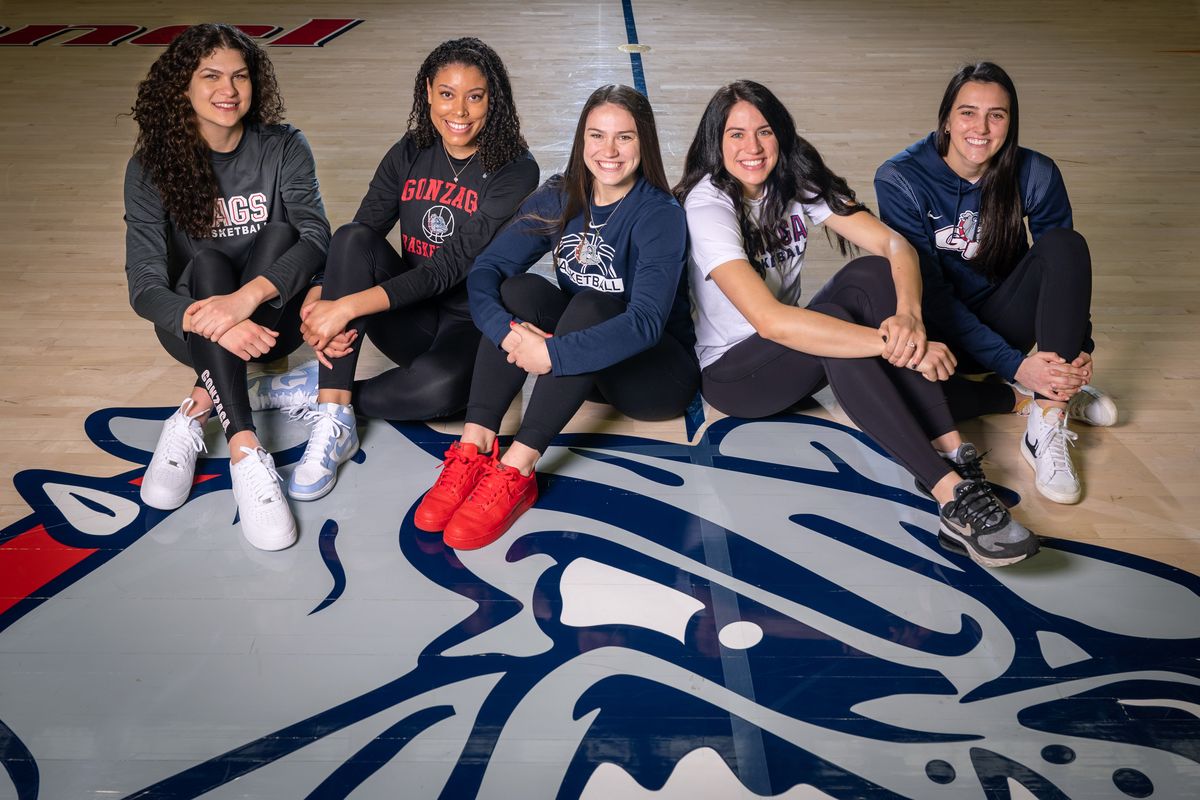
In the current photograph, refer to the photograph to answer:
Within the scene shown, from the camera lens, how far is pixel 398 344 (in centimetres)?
261

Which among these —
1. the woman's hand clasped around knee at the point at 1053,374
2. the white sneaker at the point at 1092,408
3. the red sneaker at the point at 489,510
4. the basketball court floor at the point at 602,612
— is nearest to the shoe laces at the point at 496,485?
the red sneaker at the point at 489,510

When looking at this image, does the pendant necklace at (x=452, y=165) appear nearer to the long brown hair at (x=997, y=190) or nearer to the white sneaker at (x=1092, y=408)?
the long brown hair at (x=997, y=190)

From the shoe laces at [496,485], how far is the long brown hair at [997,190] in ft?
4.13

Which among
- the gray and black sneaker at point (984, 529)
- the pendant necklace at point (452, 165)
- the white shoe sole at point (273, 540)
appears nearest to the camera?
the gray and black sneaker at point (984, 529)

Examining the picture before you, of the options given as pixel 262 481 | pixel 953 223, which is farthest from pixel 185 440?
pixel 953 223

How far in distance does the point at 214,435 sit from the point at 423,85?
101cm

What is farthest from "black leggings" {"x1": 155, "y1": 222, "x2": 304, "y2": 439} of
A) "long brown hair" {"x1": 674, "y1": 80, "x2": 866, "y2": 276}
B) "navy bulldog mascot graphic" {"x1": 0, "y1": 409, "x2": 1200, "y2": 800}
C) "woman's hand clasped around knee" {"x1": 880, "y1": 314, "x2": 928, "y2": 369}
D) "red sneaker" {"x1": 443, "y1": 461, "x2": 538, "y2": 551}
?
"woman's hand clasped around knee" {"x1": 880, "y1": 314, "x2": 928, "y2": 369}

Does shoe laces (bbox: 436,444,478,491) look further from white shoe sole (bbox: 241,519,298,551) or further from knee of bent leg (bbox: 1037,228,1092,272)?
knee of bent leg (bbox: 1037,228,1092,272)

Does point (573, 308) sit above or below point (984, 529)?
above

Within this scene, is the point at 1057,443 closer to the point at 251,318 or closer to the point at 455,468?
the point at 455,468

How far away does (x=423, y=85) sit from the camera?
2.57m

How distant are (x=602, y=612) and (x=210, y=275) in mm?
1172

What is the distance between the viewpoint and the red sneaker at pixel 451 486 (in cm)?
231

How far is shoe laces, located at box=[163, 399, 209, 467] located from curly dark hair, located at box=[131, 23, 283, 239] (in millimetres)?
437
